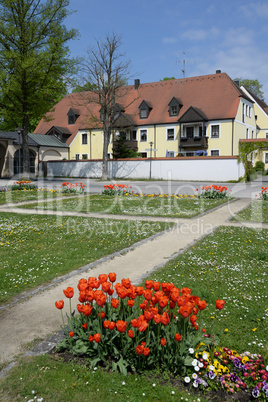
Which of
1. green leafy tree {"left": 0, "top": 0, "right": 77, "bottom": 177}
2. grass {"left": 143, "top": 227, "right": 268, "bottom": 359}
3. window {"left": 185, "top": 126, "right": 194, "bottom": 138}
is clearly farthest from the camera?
window {"left": 185, "top": 126, "right": 194, "bottom": 138}

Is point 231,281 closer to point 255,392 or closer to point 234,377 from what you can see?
point 234,377

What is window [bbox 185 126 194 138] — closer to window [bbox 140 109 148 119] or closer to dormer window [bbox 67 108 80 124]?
window [bbox 140 109 148 119]

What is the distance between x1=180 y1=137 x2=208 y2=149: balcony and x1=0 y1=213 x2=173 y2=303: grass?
3240 cm

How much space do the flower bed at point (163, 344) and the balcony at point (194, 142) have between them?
40142mm

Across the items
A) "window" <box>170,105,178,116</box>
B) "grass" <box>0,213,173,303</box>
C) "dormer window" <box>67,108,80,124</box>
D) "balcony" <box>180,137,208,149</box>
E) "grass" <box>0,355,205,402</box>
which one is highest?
"dormer window" <box>67,108,80,124</box>

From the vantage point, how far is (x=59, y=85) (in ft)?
97.9

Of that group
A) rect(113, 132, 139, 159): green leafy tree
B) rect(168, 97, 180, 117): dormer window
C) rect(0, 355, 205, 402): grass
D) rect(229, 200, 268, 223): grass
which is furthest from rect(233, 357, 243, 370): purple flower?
rect(168, 97, 180, 117): dormer window

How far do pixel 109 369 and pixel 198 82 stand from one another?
47.6 m

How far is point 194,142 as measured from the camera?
140 ft

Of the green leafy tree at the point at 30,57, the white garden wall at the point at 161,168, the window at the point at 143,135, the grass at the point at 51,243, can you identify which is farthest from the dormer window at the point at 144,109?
the grass at the point at 51,243

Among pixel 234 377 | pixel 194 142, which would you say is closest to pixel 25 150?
pixel 194 142

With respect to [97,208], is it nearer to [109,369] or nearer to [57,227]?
[57,227]

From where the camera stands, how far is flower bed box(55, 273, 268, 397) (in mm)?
3312

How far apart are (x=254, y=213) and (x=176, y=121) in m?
31.7
